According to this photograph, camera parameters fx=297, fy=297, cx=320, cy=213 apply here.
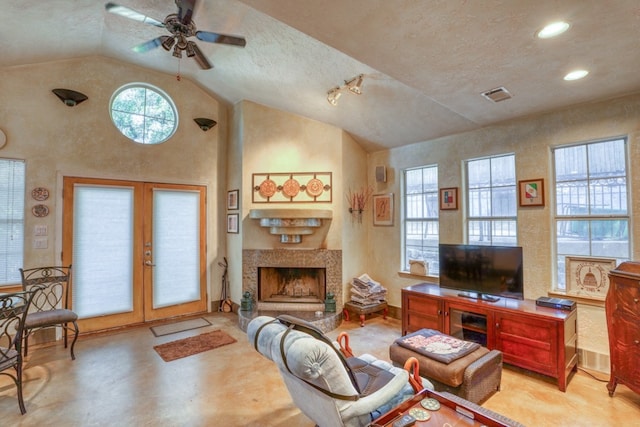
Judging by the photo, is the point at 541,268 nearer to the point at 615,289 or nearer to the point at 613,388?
the point at 615,289

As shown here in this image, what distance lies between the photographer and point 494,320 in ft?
10.3

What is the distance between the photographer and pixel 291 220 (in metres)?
4.48

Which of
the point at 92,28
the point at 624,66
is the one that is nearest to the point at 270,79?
the point at 92,28

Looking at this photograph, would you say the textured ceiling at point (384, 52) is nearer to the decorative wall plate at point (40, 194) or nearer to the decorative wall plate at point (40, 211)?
the decorative wall plate at point (40, 194)

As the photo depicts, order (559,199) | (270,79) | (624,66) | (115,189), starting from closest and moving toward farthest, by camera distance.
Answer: (624,66) → (559,199) → (270,79) → (115,189)

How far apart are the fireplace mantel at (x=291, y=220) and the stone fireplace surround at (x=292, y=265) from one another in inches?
10.5

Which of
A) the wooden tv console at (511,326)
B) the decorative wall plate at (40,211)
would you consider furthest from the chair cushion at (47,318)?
the wooden tv console at (511,326)

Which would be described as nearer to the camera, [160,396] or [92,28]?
[160,396]

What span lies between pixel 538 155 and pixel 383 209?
7.18 ft

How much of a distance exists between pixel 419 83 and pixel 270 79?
2.14m

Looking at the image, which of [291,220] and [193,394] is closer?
[193,394]

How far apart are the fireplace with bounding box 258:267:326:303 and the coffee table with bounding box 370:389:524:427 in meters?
3.03

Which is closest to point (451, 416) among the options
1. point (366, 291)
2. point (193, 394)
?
point (193, 394)

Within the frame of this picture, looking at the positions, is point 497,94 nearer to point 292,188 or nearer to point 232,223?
point 292,188
